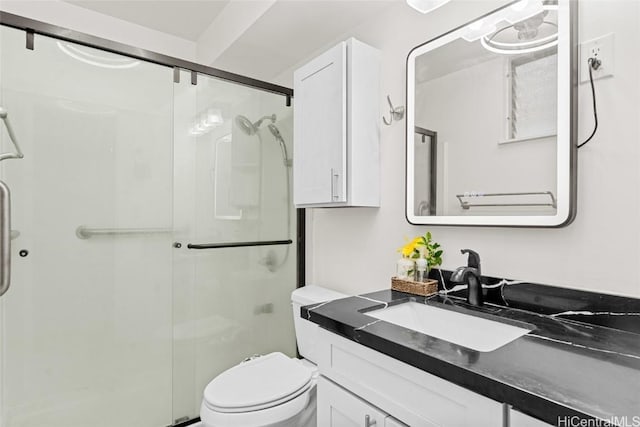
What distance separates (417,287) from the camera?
4.41 ft

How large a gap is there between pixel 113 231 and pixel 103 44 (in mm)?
879

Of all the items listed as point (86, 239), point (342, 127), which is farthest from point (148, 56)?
point (342, 127)

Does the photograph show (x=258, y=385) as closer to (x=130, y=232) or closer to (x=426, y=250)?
(x=426, y=250)

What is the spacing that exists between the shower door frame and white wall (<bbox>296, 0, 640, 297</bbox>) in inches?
30.8

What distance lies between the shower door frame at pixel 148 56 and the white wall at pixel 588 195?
783 millimetres

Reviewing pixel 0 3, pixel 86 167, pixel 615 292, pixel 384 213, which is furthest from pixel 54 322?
pixel 615 292

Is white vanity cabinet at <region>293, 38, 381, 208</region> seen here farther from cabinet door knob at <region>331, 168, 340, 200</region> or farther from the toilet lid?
the toilet lid

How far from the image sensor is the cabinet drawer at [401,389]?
27.9 inches

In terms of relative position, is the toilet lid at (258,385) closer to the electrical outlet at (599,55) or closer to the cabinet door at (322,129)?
the cabinet door at (322,129)

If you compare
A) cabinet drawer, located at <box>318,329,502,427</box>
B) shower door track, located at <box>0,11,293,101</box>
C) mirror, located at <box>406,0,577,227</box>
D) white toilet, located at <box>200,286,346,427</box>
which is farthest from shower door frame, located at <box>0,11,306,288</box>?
cabinet drawer, located at <box>318,329,502,427</box>

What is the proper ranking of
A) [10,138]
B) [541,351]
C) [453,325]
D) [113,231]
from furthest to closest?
1. [113,231]
2. [10,138]
3. [453,325]
4. [541,351]

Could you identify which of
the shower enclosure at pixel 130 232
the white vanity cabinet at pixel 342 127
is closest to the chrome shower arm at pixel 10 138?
the shower enclosure at pixel 130 232

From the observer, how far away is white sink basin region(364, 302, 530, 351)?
40.6 inches

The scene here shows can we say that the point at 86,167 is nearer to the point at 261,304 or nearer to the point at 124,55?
the point at 124,55
